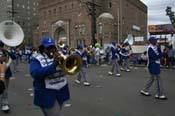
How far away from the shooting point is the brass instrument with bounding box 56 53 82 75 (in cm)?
453

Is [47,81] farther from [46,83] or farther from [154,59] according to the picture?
[154,59]

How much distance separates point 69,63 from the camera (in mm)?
4688

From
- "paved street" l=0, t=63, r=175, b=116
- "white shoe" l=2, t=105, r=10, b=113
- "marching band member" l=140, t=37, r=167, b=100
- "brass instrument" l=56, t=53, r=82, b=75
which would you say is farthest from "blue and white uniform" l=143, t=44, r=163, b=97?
"brass instrument" l=56, t=53, r=82, b=75

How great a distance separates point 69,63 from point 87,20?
70184 mm

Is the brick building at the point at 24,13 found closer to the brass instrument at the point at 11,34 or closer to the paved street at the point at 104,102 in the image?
the paved street at the point at 104,102

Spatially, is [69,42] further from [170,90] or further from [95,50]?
[170,90]

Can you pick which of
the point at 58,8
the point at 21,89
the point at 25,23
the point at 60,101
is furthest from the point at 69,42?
the point at 60,101

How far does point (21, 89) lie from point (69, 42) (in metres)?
67.8

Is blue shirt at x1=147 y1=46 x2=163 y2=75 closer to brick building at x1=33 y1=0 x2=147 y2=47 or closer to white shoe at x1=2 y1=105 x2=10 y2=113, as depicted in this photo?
white shoe at x1=2 y1=105 x2=10 y2=113

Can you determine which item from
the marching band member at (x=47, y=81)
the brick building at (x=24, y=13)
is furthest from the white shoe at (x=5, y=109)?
the brick building at (x=24, y=13)

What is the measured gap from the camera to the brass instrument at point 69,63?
453 cm

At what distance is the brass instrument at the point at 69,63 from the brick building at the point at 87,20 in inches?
2355

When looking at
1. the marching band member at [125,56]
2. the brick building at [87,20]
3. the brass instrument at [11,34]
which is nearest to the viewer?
the brass instrument at [11,34]

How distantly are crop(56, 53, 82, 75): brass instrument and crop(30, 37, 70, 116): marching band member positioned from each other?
19cm
